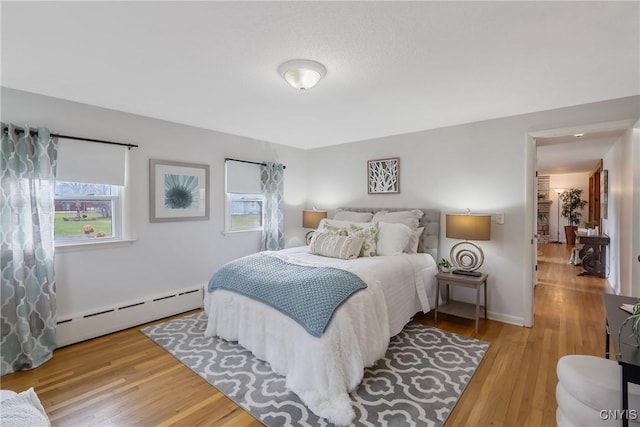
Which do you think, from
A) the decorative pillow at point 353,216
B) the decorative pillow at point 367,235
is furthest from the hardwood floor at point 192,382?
the decorative pillow at point 353,216

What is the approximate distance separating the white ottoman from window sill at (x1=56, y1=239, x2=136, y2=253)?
12.5 ft

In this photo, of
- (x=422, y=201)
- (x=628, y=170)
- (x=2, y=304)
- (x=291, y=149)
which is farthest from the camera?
(x=291, y=149)

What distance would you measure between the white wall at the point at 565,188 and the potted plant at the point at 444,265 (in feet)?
27.8

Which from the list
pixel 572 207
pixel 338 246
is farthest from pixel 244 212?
pixel 572 207

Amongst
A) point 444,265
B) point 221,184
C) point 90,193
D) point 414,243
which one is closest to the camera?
point 90,193

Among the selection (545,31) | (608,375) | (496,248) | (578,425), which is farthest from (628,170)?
(578,425)

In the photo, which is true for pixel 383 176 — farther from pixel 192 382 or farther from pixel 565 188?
pixel 565 188

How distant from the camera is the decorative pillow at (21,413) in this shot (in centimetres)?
95

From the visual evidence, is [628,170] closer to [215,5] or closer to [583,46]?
[583,46]

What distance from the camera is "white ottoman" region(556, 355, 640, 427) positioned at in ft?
4.61

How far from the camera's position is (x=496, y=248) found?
3379 millimetres

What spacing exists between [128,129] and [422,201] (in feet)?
11.8

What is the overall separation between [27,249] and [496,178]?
183 inches

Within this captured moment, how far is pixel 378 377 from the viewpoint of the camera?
7.38 feet
